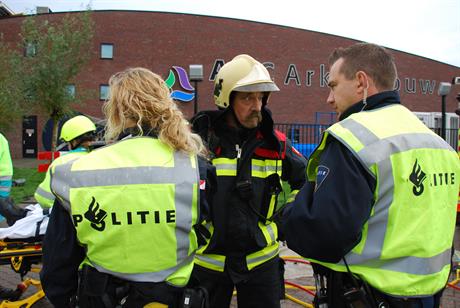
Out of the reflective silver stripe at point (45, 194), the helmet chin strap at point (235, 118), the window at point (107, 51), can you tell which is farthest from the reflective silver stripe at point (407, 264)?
the window at point (107, 51)

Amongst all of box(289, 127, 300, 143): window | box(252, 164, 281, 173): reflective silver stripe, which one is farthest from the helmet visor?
box(289, 127, 300, 143): window

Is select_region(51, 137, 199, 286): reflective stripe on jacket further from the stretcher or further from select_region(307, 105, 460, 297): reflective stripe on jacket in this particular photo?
the stretcher

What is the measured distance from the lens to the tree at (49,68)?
55.0 feet

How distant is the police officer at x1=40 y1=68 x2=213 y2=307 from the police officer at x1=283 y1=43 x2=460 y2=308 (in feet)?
1.63

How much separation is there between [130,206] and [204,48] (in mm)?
26831

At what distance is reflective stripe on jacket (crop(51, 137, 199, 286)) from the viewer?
180 cm

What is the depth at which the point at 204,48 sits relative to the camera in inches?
1089

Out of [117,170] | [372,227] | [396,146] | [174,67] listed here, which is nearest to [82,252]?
[117,170]

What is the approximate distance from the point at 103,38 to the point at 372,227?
27493 mm

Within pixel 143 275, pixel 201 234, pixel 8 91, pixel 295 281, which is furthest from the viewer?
pixel 8 91

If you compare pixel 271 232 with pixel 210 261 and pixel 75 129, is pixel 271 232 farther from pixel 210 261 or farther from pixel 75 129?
pixel 75 129

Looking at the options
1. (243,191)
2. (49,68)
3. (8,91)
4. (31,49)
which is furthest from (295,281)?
(31,49)

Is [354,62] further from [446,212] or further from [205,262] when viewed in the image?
[205,262]

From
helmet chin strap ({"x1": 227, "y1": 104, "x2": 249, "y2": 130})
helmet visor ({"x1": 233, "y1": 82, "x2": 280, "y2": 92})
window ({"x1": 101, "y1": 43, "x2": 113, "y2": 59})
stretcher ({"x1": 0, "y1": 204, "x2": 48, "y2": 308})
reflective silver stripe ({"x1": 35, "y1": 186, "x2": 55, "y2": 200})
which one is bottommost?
stretcher ({"x1": 0, "y1": 204, "x2": 48, "y2": 308})
